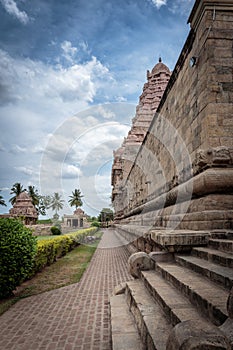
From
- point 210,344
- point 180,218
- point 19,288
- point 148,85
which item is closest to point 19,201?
point 148,85

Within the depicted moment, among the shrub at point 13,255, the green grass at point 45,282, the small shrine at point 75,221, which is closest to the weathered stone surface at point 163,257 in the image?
the green grass at point 45,282

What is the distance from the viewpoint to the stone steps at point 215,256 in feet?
7.67

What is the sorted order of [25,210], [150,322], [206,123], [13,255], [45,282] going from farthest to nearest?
1. [25,210]
2. [45,282]
3. [13,255]
4. [206,123]
5. [150,322]

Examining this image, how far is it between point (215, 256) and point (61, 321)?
2365mm

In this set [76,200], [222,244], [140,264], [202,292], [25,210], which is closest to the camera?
[202,292]

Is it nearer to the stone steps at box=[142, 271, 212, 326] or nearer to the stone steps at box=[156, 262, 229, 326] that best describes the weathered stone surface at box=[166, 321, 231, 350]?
the stone steps at box=[156, 262, 229, 326]

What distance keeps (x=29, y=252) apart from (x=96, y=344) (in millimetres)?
3078

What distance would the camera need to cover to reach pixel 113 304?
354cm

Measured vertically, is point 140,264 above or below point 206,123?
below

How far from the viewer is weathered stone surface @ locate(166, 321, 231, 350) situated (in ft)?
4.01

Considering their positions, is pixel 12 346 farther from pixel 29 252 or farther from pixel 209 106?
pixel 209 106

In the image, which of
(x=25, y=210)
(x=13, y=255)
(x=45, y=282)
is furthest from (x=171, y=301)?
(x=25, y=210)

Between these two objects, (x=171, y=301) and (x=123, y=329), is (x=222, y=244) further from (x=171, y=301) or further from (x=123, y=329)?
(x=123, y=329)

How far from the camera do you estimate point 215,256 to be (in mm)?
2604
